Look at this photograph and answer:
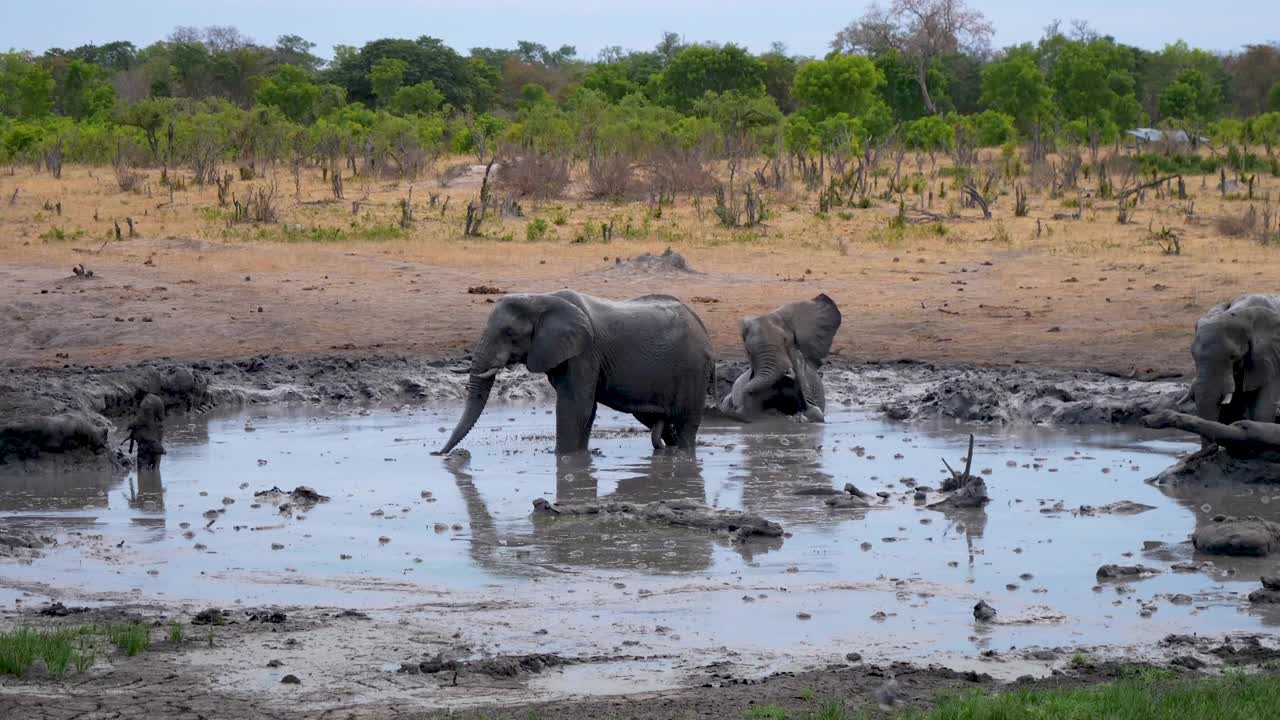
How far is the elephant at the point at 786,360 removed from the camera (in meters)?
12.7

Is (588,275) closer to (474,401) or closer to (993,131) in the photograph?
(474,401)

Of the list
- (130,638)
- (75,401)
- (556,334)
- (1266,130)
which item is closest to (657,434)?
(556,334)

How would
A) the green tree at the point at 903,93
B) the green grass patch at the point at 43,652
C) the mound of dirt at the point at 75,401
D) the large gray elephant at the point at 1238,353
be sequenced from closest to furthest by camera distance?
the green grass patch at the point at 43,652 → the large gray elephant at the point at 1238,353 → the mound of dirt at the point at 75,401 → the green tree at the point at 903,93

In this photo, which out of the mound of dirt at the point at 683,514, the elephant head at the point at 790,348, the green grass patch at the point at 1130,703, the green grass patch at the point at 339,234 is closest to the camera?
the green grass patch at the point at 1130,703

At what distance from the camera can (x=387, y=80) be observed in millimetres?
48438

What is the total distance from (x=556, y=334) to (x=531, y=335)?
19 centimetres

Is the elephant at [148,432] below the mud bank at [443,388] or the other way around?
the other way around

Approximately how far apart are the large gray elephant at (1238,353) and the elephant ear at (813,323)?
3.92 meters

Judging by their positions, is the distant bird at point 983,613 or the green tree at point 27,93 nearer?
the distant bird at point 983,613

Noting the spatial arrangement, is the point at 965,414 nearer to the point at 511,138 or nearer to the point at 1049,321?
the point at 1049,321

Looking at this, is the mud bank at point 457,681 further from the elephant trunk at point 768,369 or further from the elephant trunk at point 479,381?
the elephant trunk at point 768,369

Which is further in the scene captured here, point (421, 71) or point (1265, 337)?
point (421, 71)

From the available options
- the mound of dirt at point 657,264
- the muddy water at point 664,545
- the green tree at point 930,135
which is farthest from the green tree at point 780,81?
the muddy water at point 664,545

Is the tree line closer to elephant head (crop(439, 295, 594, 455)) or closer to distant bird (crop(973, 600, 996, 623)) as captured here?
elephant head (crop(439, 295, 594, 455))
